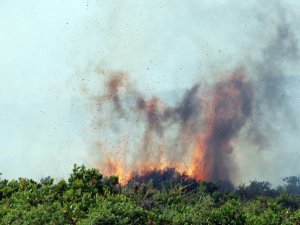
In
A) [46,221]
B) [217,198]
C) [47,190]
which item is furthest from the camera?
[217,198]

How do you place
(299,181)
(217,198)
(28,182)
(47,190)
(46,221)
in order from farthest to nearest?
(299,181), (217,198), (28,182), (47,190), (46,221)

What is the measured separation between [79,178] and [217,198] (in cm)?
5679

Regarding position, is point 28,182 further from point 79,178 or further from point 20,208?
point 20,208

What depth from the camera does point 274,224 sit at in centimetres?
2900

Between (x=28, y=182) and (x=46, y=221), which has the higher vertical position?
(x=28, y=182)

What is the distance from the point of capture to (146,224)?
25250mm

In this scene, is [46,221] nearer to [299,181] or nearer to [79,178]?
[79,178]

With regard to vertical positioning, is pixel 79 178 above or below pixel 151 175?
below

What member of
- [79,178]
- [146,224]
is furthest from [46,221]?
[79,178]

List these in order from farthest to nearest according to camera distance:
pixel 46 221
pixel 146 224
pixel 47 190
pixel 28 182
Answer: pixel 28 182, pixel 47 190, pixel 146 224, pixel 46 221

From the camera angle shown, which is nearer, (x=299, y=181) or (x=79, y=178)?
(x=79, y=178)

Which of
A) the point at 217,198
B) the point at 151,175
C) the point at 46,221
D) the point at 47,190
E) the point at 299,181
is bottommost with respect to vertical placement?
the point at 46,221

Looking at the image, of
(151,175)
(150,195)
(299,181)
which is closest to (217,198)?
(151,175)

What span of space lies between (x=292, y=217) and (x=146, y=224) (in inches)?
378
